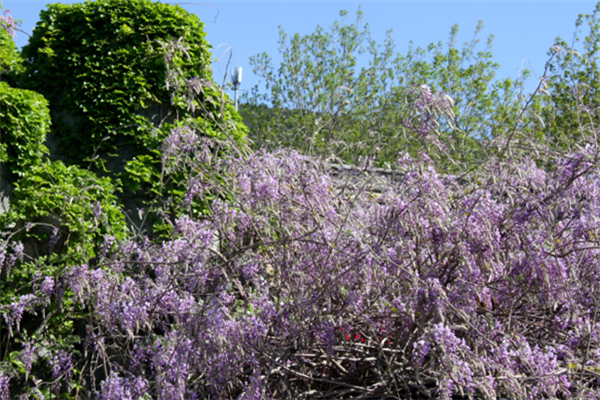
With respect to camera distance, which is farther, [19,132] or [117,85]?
[117,85]

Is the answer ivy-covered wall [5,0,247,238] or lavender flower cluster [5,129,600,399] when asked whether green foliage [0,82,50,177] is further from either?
lavender flower cluster [5,129,600,399]

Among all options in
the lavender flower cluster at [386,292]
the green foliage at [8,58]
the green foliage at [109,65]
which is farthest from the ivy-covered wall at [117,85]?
the lavender flower cluster at [386,292]

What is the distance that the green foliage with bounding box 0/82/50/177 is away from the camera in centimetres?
409

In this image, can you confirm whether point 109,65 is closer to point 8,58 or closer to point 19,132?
point 19,132

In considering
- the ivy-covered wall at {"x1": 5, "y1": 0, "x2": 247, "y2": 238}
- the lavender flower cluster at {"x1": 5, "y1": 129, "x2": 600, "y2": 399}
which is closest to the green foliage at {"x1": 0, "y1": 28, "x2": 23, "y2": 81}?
the ivy-covered wall at {"x1": 5, "y1": 0, "x2": 247, "y2": 238}

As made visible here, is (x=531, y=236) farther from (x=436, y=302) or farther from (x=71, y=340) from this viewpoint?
(x=71, y=340)

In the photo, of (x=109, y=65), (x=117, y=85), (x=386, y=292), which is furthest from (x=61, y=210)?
(x=386, y=292)

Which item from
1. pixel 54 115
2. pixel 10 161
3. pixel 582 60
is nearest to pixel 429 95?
pixel 10 161

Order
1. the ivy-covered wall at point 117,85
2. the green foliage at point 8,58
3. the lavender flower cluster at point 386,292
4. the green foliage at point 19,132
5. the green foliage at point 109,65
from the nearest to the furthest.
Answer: the lavender flower cluster at point 386,292 → the green foliage at point 19,132 → the ivy-covered wall at point 117,85 → the green foliage at point 109,65 → the green foliage at point 8,58

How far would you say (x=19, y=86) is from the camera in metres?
5.12

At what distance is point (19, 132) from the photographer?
4109 millimetres

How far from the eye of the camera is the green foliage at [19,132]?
4.09 meters

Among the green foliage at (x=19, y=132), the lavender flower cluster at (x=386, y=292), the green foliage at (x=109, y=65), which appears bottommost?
the lavender flower cluster at (x=386, y=292)

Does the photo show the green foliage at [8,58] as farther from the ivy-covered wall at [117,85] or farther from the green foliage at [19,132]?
the green foliage at [19,132]
